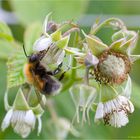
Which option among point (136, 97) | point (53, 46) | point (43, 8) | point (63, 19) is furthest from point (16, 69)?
point (43, 8)

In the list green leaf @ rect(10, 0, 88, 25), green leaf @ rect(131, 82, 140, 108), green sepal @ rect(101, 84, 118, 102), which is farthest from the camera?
green leaf @ rect(10, 0, 88, 25)

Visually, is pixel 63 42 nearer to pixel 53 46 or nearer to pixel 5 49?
pixel 53 46

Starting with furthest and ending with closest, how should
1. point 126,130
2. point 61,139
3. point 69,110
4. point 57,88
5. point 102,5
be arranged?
point 102,5 < point 126,130 < point 69,110 < point 61,139 < point 57,88

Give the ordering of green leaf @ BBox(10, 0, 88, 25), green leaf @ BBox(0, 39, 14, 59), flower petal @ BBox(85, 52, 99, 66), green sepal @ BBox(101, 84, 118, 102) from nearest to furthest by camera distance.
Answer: flower petal @ BBox(85, 52, 99, 66) < green sepal @ BBox(101, 84, 118, 102) < green leaf @ BBox(0, 39, 14, 59) < green leaf @ BBox(10, 0, 88, 25)

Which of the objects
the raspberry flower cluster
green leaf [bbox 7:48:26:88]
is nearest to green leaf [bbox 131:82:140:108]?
the raspberry flower cluster

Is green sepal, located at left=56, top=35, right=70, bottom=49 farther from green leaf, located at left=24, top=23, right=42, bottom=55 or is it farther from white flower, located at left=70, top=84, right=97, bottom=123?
green leaf, located at left=24, top=23, right=42, bottom=55

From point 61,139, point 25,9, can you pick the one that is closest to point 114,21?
point 61,139

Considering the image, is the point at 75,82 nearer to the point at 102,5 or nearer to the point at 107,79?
the point at 107,79
